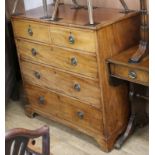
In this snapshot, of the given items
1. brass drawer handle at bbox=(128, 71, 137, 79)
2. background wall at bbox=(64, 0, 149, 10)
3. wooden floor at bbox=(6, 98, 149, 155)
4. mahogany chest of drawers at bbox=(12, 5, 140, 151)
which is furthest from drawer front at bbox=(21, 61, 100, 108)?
background wall at bbox=(64, 0, 149, 10)

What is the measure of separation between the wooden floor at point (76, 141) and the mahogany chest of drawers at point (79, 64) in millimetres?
107

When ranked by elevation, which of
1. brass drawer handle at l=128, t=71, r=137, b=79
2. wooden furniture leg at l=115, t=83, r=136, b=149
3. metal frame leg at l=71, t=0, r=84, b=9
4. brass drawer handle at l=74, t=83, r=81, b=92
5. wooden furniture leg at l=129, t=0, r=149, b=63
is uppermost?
metal frame leg at l=71, t=0, r=84, b=9

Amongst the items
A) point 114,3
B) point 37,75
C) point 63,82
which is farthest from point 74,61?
point 114,3

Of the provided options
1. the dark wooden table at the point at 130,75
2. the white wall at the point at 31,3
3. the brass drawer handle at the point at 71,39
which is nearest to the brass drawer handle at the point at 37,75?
the brass drawer handle at the point at 71,39

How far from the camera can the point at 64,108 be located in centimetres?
248

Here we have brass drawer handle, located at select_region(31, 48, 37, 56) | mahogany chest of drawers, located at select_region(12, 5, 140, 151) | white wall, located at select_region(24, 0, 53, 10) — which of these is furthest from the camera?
white wall, located at select_region(24, 0, 53, 10)

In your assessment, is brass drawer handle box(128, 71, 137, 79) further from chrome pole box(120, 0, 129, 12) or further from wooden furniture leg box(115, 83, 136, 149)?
chrome pole box(120, 0, 129, 12)

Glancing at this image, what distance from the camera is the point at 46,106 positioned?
2666 mm

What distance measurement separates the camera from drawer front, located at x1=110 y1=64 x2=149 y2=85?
191cm

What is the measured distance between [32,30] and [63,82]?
48 centimetres

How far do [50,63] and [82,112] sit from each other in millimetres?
462

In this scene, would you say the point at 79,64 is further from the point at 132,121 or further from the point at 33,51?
the point at 132,121
